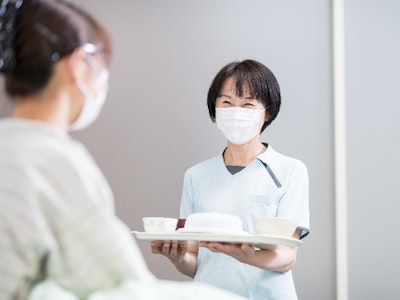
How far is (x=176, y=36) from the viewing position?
2.79m

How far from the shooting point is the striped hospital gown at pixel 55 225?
987mm

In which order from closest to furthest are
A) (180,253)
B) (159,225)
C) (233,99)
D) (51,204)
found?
(51,204) < (159,225) < (180,253) < (233,99)

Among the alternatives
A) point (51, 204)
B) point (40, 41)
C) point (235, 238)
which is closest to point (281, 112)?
point (235, 238)

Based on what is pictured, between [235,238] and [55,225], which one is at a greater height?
[55,225]

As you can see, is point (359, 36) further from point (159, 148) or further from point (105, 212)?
point (105, 212)

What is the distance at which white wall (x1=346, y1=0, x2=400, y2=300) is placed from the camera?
2.61 meters

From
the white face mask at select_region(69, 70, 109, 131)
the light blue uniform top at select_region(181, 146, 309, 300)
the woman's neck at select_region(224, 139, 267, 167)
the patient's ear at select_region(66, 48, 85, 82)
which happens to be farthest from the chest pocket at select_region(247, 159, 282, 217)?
the patient's ear at select_region(66, 48, 85, 82)

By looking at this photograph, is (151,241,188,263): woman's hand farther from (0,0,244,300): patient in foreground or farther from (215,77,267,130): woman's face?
(0,0,244,300): patient in foreground

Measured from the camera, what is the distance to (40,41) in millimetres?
1108

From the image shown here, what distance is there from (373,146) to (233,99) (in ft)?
2.38

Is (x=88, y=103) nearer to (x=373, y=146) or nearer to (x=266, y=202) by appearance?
(x=266, y=202)

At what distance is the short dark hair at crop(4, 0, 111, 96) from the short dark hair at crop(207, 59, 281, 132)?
117 centimetres

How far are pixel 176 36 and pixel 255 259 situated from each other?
1176 millimetres

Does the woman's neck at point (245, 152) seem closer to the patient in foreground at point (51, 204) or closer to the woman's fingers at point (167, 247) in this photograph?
the woman's fingers at point (167, 247)
